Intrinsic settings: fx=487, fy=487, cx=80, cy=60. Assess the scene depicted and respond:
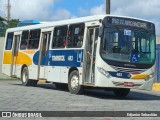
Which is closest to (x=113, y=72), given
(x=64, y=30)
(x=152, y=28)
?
(x=152, y=28)

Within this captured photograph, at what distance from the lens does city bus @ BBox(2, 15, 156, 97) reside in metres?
18.3

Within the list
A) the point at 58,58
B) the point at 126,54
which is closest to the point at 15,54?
the point at 58,58

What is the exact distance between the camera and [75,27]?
20.5m

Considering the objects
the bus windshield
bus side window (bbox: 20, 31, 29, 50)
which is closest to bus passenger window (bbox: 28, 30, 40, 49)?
bus side window (bbox: 20, 31, 29, 50)

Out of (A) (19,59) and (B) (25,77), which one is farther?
(A) (19,59)

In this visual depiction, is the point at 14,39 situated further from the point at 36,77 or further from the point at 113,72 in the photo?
the point at 113,72

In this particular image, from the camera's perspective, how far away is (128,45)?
18688mm

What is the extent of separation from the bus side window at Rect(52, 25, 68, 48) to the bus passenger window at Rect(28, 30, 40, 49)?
207cm

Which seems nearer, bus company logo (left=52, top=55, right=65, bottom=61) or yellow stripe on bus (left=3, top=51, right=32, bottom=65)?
bus company logo (left=52, top=55, right=65, bottom=61)

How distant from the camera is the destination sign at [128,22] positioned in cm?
1852

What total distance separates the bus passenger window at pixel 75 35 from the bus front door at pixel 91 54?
0.50m

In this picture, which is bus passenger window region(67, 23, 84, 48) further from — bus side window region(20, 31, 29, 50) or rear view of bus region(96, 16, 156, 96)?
bus side window region(20, 31, 29, 50)

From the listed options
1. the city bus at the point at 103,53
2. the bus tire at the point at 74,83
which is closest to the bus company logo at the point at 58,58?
the city bus at the point at 103,53

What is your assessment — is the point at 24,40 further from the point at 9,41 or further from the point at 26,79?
the point at 9,41
